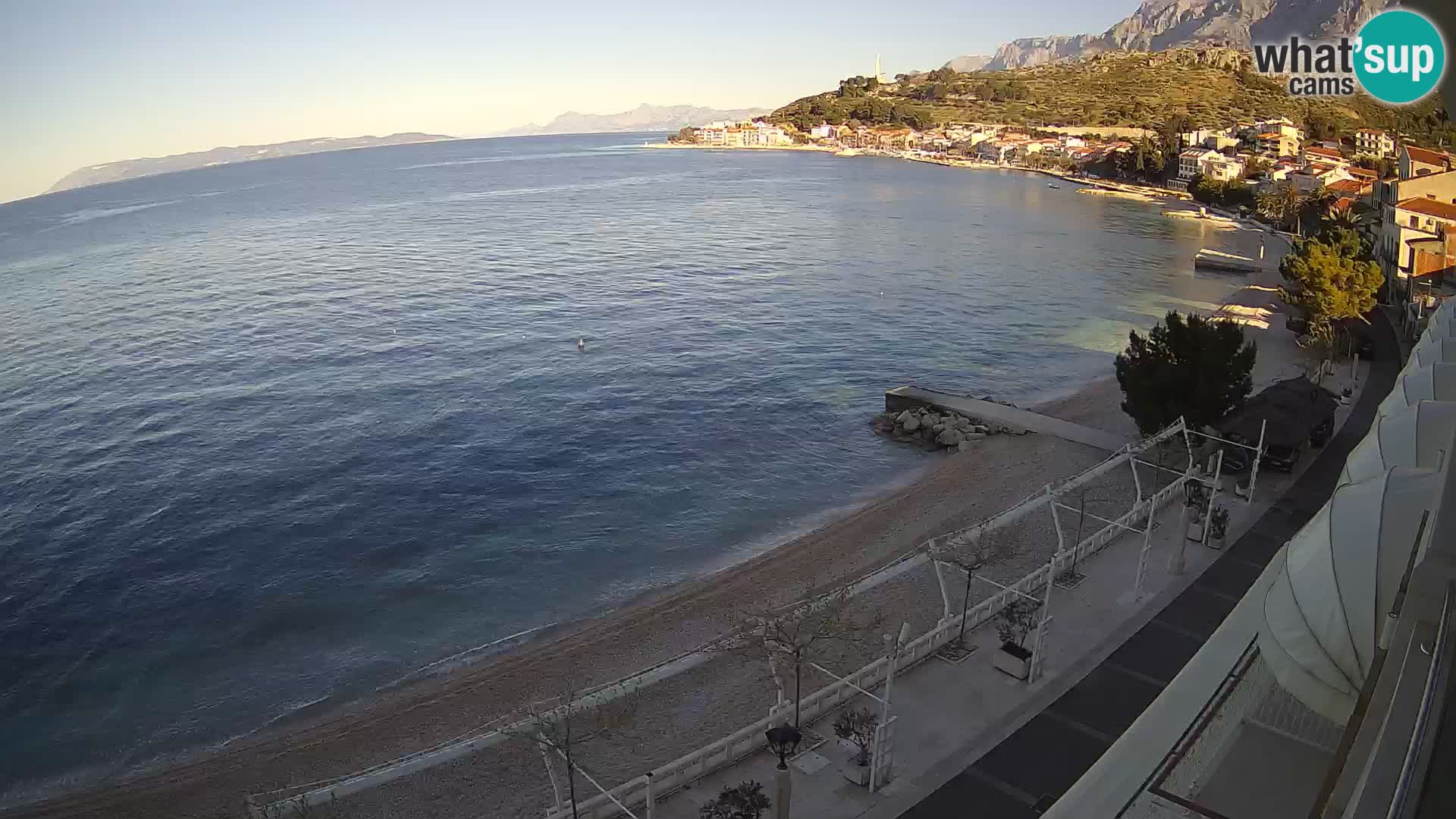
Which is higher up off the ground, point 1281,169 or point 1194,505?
point 1281,169

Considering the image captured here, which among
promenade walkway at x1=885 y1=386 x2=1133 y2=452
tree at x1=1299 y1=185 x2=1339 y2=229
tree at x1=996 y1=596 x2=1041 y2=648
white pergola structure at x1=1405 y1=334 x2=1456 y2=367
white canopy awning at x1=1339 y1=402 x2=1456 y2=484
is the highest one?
white canopy awning at x1=1339 y1=402 x2=1456 y2=484

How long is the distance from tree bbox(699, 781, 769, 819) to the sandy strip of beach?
4044mm

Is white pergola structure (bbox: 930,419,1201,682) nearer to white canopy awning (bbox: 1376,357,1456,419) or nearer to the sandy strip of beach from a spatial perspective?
the sandy strip of beach

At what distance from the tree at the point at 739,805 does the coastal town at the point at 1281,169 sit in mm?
35848

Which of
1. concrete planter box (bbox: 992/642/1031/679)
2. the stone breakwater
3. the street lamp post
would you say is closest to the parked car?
the stone breakwater

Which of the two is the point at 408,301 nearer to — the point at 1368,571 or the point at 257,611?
the point at 257,611

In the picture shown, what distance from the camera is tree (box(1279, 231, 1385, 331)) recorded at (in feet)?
121

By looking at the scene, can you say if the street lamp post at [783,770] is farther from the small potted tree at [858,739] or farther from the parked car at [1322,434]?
the parked car at [1322,434]

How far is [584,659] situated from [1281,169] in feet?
325

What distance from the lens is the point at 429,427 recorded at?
1448 inches

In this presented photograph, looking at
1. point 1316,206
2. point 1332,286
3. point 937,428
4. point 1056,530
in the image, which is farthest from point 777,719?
point 1316,206

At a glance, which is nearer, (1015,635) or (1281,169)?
(1015,635)

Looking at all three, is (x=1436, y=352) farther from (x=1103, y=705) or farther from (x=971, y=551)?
(x=1103, y=705)

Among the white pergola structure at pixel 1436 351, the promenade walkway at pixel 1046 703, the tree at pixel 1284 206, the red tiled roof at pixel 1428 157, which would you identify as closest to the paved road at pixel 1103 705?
the promenade walkway at pixel 1046 703
